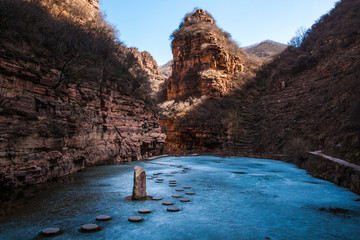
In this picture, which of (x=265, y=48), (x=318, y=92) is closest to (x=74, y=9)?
(x=318, y=92)

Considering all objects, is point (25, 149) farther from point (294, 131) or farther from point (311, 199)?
point (294, 131)

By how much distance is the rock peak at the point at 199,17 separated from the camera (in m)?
30.5

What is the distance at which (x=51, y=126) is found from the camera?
5.89 meters

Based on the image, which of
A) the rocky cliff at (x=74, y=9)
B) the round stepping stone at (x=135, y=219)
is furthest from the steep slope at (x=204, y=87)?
the round stepping stone at (x=135, y=219)

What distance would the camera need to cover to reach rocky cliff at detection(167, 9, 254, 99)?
85.4 ft

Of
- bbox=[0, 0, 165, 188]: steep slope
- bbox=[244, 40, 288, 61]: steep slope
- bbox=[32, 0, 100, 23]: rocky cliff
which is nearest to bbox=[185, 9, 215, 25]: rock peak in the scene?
bbox=[32, 0, 100, 23]: rocky cliff

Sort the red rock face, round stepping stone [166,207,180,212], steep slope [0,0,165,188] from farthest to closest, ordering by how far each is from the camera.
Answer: steep slope [0,0,165,188] → the red rock face → round stepping stone [166,207,180,212]

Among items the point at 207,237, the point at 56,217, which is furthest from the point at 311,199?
the point at 56,217

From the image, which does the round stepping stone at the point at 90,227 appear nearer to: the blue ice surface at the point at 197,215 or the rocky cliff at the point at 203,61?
the blue ice surface at the point at 197,215

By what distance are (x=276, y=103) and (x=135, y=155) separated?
17228mm

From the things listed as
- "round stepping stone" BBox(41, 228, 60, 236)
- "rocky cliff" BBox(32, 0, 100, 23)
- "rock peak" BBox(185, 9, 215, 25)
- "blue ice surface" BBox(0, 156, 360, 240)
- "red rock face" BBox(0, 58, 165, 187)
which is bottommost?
"blue ice surface" BBox(0, 156, 360, 240)

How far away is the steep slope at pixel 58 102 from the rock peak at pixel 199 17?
2098 cm

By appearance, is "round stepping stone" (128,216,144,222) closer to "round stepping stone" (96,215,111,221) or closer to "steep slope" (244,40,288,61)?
"round stepping stone" (96,215,111,221)

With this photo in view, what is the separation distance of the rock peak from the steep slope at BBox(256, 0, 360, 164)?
11875 mm
